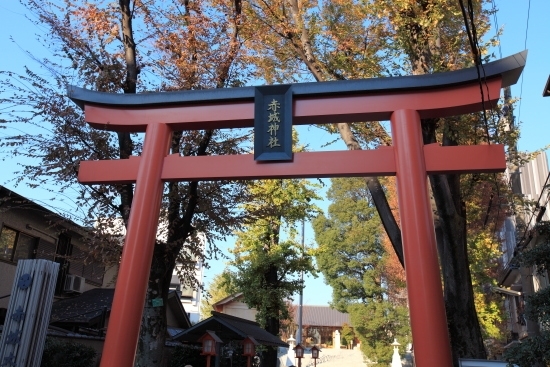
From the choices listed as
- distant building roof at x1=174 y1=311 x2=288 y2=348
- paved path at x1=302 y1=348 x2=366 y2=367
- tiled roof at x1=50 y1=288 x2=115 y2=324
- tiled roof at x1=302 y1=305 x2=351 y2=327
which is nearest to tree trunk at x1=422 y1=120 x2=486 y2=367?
distant building roof at x1=174 y1=311 x2=288 y2=348

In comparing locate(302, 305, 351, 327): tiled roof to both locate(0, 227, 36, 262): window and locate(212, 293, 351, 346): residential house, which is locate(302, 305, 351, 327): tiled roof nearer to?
locate(212, 293, 351, 346): residential house

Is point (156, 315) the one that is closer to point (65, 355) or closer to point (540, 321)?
point (65, 355)

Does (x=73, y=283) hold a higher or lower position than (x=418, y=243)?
higher

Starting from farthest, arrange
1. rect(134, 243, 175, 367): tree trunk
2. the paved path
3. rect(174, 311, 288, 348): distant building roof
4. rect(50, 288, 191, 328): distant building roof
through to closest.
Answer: the paved path, rect(174, 311, 288, 348): distant building roof, rect(50, 288, 191, 328): distant building roof, rect(134, 243, 175, 367): tree trunk

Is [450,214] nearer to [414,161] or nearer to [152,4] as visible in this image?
[414,161]

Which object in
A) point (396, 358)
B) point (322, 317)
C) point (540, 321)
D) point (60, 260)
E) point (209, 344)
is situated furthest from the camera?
point (322, 317)

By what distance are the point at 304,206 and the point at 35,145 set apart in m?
13.1

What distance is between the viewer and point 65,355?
11406mm

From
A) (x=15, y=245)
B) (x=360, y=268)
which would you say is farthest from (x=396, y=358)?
(x=15, y=245)

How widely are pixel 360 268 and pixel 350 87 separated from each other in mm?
23380

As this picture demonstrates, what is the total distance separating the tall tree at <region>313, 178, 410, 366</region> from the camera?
27.3 metres

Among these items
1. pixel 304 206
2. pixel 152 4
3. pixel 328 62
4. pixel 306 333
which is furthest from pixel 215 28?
pixel 306 333

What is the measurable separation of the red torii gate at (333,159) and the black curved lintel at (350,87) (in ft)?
0.05

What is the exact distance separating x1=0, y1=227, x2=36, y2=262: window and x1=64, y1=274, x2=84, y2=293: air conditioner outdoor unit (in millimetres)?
1744
